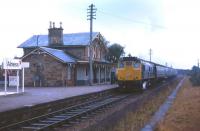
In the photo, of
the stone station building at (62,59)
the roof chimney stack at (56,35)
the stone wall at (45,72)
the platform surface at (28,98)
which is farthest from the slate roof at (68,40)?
the platform surface at (28,98)

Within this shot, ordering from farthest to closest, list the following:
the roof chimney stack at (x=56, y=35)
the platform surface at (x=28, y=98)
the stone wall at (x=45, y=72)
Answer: the roof chimney stack at (x=56, y=35), the stone wall at (x=45, y=72), the platform surface at (x=28, y=98)

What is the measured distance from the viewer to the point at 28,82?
143 feet

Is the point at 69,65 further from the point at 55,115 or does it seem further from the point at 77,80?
the point at 55,115

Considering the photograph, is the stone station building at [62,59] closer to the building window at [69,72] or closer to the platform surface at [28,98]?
the building window at [69,72]

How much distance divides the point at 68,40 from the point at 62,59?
9187mm

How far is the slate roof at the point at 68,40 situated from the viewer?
161ft

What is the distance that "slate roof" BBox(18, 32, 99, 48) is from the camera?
48956mm

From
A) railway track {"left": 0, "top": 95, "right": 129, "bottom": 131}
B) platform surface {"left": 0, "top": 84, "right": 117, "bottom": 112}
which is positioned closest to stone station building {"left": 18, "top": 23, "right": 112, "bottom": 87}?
platform surface {"left": 0, "top": 84, "right": 117, "bottom": 112}

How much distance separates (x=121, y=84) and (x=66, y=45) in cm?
1560

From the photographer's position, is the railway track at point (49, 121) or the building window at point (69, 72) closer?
the railway track at point (49, 121)

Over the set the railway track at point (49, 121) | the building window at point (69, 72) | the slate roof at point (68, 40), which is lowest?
the railway track at point (49, 121)

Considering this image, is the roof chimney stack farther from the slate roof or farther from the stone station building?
the slate roof

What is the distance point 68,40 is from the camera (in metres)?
50.9

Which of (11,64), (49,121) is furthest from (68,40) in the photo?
(49,121)
